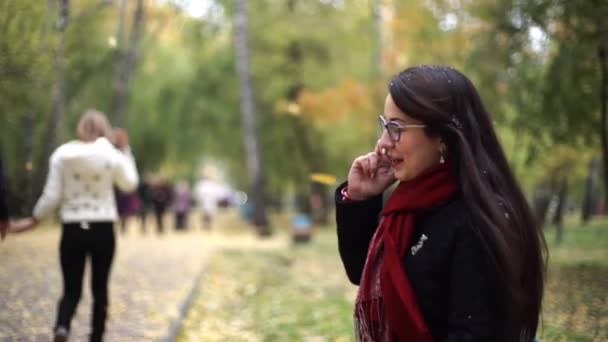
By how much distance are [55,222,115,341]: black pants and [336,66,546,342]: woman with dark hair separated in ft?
13.6

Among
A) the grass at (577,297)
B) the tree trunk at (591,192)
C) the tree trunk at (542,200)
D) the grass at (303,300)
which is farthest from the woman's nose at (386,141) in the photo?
the tree trunk at (542,200)

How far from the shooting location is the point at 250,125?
24109 millimetres

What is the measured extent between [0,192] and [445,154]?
439 centimetres

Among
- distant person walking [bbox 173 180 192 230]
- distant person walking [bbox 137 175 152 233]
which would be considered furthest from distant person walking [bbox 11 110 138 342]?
distant person walking [bbox 173 180 192 230]

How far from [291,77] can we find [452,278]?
1100 inches

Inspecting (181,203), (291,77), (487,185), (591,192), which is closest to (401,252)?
(487,185)

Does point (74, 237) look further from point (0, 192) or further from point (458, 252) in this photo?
point (458, 252)

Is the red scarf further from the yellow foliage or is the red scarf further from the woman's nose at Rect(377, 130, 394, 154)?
the yellow foliage

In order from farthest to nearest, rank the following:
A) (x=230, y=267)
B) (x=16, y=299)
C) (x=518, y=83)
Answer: (x=230, y=267), (x=518, y=83), (x=16, y=299)

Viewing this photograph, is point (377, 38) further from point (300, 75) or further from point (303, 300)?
point (303, 300)

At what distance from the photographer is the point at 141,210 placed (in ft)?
83.9

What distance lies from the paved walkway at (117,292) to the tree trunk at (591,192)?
1649 cm

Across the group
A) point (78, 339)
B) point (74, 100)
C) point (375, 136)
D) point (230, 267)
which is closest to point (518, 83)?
point (230, 267)

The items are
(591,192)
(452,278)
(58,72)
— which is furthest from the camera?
(591,192)
